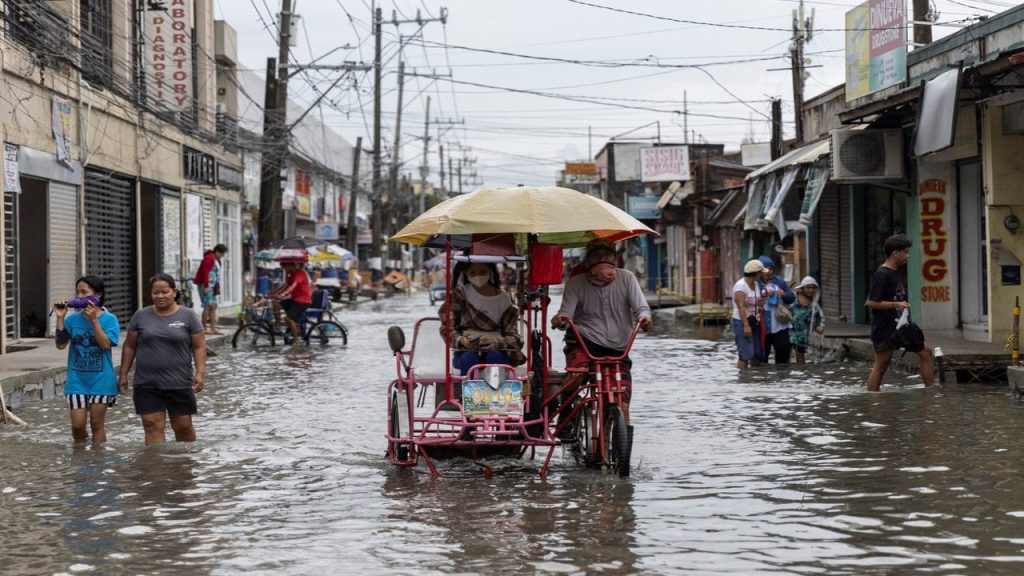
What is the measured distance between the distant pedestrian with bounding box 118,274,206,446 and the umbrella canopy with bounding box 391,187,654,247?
2115 millimetres

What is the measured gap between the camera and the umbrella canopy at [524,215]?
9.23 m

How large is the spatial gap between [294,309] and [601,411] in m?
16.4

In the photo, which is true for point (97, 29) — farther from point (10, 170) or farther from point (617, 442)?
point (617, 442)

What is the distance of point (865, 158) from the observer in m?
22.3

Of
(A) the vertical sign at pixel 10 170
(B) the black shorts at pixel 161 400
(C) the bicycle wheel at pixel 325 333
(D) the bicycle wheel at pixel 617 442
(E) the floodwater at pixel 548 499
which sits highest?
(A) the vertical sign at pixel 10 170

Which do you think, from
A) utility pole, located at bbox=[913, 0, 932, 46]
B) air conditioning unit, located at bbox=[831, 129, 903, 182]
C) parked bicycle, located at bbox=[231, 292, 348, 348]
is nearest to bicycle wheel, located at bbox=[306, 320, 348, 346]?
parked bicycle, located at bbox=[231, 292, 348, 348]

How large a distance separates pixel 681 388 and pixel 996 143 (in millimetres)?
5669

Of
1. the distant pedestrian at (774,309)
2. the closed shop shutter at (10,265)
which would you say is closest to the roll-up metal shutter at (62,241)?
the closed shop shutter at (10,265)

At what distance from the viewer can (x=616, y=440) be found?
9.23m

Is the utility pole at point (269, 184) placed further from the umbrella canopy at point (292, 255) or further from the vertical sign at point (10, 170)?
the vertical sign at point (10, 170)

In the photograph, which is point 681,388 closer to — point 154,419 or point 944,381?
point 944,381

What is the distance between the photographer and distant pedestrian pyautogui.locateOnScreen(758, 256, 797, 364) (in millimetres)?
18625

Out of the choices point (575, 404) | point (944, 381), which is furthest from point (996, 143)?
point (575, 404)

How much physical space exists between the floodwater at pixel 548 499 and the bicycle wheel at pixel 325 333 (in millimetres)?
11256
